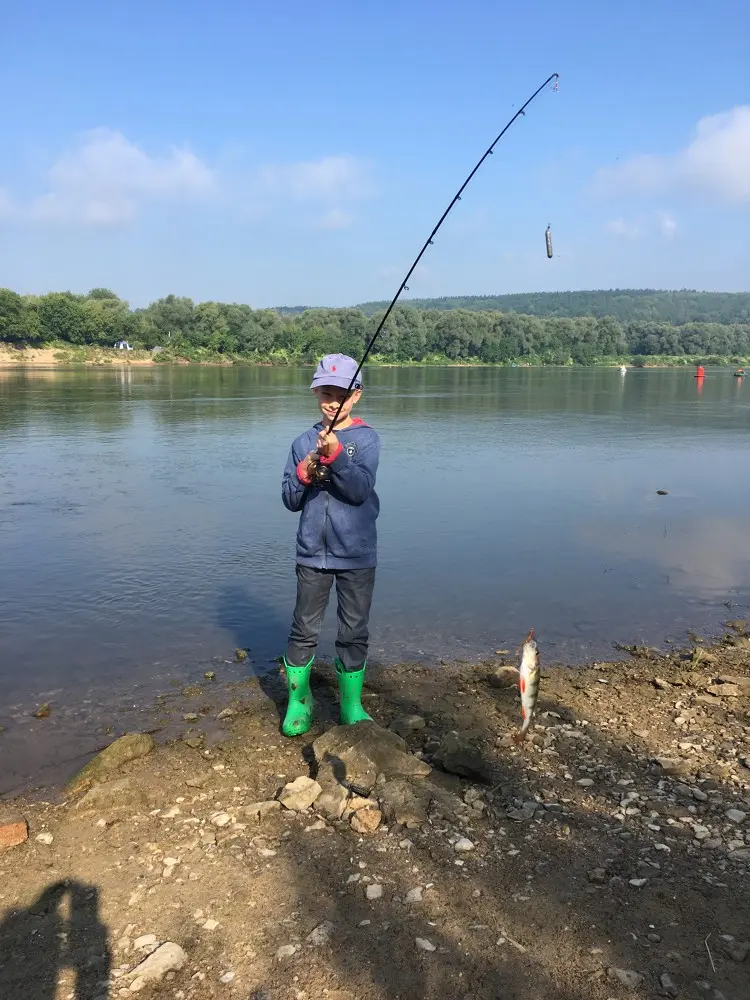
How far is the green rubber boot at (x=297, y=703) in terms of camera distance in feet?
17.9

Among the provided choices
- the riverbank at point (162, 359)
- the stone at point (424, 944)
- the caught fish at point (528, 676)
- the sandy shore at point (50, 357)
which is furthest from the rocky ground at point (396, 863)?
the sandy shore at point (50, 357)

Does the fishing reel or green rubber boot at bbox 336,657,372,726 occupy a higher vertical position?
the fishing reel

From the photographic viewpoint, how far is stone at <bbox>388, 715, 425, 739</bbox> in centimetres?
553

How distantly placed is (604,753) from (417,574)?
478 centimetres

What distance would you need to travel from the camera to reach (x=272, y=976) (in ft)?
10.4

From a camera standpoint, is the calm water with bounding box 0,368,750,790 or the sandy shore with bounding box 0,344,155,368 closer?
the calm water with bounding box 0,368,750,790

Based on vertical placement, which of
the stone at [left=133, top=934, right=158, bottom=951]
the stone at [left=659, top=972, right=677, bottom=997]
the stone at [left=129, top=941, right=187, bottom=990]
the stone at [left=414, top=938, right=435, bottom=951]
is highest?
the stone at [left=659, top=972, right=677, bottom=997]

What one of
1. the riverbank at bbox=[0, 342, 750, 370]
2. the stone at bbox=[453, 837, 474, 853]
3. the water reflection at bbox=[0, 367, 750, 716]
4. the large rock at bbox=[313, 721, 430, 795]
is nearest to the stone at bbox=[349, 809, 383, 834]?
the large rock at bbox=[313, 721, 430, 795]

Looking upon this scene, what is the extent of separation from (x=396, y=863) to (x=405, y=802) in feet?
1.62

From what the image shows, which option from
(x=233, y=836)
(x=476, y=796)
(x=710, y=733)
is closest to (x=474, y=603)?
(x=710, y=733)

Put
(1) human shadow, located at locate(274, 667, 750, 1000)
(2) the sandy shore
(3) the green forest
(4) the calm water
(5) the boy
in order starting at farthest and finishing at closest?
(3) the green forest → (2) the sandy shore → (4) the calm water → (5) the boy → (1) human shadow, located at locate(274, 667, 750, 1000)

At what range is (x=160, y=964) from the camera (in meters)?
3.21

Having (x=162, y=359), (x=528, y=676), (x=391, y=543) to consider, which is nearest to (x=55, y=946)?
(x=528, y=676)

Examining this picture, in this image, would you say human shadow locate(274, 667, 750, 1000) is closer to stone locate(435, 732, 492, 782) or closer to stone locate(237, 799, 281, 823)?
stone locate(435, 732, 492, 782)
